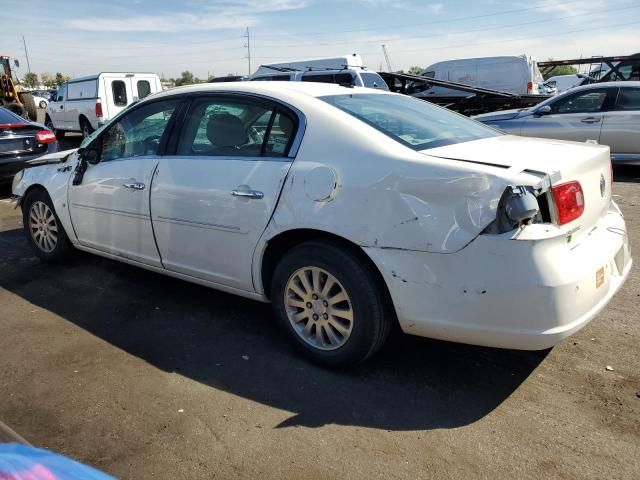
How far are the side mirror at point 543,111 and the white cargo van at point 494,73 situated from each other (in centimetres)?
811

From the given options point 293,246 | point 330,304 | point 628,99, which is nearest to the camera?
point 330,304

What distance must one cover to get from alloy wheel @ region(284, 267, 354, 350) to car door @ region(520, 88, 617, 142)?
7.49 meters

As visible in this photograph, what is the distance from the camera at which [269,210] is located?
3184 millimetres

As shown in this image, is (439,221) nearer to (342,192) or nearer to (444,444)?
(342,192)

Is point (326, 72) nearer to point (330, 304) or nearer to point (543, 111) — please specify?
point (543, 111)

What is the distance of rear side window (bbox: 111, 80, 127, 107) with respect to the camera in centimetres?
1498

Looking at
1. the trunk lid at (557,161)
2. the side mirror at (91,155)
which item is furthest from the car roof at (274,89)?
the trunk lid at (557,161)

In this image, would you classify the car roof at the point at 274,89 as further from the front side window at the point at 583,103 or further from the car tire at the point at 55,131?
the car tire at the point at 55,131

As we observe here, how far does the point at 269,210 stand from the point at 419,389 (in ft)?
4.22

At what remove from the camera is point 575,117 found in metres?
9.15

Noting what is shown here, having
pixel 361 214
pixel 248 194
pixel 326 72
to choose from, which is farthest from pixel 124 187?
pixel 326 72

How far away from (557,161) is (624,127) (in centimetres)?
717

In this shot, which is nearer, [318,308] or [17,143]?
[318,308]

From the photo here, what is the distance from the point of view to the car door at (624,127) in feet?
28.8
